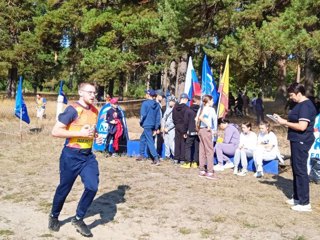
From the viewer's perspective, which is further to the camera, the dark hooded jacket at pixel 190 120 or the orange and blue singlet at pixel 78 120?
the dark hooded jacket at pixel 190 120

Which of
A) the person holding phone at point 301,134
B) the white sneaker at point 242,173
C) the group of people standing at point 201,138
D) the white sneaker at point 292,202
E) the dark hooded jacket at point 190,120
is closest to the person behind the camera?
the person holding phone at point 301,134

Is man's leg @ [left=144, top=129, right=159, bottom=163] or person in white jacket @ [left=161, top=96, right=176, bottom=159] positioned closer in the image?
man's leg @ [left=144, top=129, right=159, bottom=163]

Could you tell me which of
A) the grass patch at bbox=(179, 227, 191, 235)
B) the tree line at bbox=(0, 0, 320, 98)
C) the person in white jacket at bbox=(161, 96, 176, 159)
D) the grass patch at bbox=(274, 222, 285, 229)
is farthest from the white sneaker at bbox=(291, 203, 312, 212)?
the tree line at bbox=(0, 0, 320, 98)

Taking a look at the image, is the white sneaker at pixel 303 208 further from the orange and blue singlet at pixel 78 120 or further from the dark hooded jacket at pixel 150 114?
the dark hooded jacket at pixel 150 114

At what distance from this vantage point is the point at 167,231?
5598 millimetres

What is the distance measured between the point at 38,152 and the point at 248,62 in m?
8.82

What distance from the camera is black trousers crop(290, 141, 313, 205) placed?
6.50 metres

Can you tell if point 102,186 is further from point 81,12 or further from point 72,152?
point 81,12

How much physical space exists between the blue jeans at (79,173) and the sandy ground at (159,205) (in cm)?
44

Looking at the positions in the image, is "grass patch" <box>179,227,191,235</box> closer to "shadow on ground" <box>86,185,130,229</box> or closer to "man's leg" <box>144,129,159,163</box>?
"shadow on ground" <box>86,185,130,229</box>

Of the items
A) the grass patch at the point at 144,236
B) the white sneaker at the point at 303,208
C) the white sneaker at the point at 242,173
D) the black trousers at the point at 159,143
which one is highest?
the black trousers at the point at 159,143

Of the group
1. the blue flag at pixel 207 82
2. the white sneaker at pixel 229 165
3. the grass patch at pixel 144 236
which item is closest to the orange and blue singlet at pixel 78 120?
the grass patch at pixel 144 236

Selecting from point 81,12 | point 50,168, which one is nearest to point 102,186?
point 50,168

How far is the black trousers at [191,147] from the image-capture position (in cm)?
998
